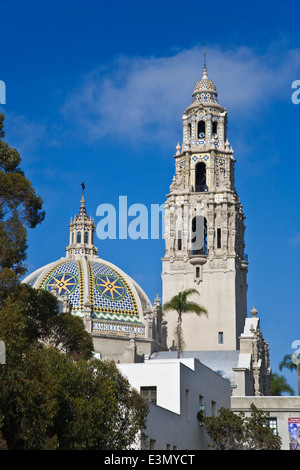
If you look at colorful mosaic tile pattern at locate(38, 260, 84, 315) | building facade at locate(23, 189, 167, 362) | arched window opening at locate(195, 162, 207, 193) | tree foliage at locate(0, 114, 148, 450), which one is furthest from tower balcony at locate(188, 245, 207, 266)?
tree foliage at locate(0, 114, 148, 450)

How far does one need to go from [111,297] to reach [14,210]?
35993mm

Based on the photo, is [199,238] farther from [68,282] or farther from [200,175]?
[68,282]

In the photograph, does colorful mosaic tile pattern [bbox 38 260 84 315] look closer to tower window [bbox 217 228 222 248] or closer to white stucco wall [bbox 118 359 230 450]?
tower window [bbox 217 228 222 248]

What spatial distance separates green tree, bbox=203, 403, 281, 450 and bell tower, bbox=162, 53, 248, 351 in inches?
1276

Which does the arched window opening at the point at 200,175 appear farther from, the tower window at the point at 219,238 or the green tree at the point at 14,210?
the green tree at the point at 14,210

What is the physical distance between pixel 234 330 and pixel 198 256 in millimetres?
6851

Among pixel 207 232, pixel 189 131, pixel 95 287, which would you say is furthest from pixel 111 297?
pixel 189 131

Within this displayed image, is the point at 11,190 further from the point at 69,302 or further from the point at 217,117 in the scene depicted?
the point at 217,117

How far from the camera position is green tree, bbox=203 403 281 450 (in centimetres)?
4281

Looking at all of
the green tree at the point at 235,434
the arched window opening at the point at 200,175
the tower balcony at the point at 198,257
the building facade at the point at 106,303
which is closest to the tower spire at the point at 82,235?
the building facade at the point at 106,303

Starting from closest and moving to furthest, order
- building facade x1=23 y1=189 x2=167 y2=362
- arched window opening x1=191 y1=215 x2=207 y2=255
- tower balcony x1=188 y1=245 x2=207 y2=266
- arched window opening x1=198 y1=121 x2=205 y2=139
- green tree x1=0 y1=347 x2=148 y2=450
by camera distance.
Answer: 1. green tree x1=0 y1=347 x2=148 y2=450
2. building facade x1=23 y1=189 x2=167 y2=362
3. tower balcony x1=188 y1=245 x2=207 y2=266
4. arched window opening x1=191 y1=215 x2=207 y2=255
5. arched window opening x1=198 y1=121 x2=205 y2=139

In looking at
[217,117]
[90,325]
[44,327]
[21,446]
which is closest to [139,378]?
[44,327]

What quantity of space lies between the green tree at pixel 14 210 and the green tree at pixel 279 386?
56.0 meters
